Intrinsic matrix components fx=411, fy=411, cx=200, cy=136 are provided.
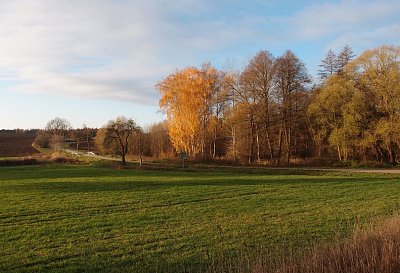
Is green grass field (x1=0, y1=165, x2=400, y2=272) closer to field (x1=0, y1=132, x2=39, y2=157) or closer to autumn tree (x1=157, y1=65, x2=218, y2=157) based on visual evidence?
autumn tree (x1=157, y1=65, x2=218, y2=157)

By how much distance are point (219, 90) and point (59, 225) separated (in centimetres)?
4691

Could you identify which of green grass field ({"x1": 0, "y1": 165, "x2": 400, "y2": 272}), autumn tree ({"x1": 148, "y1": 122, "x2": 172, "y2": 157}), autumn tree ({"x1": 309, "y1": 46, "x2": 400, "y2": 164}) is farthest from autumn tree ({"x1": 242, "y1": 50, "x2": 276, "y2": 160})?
green grass field ({"x1": 0, "y1": 165, "x2": 400, "y2": 272})

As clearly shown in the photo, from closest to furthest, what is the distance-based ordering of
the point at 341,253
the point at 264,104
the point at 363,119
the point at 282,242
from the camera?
1. the point at 341,253
2. the point at 282,242
3. the point at 363,119
4. the point at 264,104

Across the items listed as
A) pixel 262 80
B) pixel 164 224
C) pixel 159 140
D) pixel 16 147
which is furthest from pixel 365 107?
pixel 16 147

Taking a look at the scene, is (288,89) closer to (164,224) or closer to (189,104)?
(189,104)

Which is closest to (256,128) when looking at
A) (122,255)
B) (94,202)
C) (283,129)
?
(283,129)

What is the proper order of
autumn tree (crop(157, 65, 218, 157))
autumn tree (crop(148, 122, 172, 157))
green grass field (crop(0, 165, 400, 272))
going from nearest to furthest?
green grass field (crop(0, 165, 400, 272)) < autumn tree (crop(157, 65, 218, 157)) < autumn tree (crop(148, 122, 172, 157))

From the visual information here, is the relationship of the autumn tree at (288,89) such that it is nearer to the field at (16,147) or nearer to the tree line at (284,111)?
the tree line at (284,111)

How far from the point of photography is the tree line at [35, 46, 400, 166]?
4984 centimetres

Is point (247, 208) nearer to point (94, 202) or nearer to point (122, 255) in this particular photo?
point (94, 202)

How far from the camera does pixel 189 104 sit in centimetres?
5869

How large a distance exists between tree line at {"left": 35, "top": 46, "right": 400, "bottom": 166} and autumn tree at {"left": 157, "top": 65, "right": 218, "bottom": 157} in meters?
0.14

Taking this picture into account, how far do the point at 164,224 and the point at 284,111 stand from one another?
42594mm

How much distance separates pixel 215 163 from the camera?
55.4m
